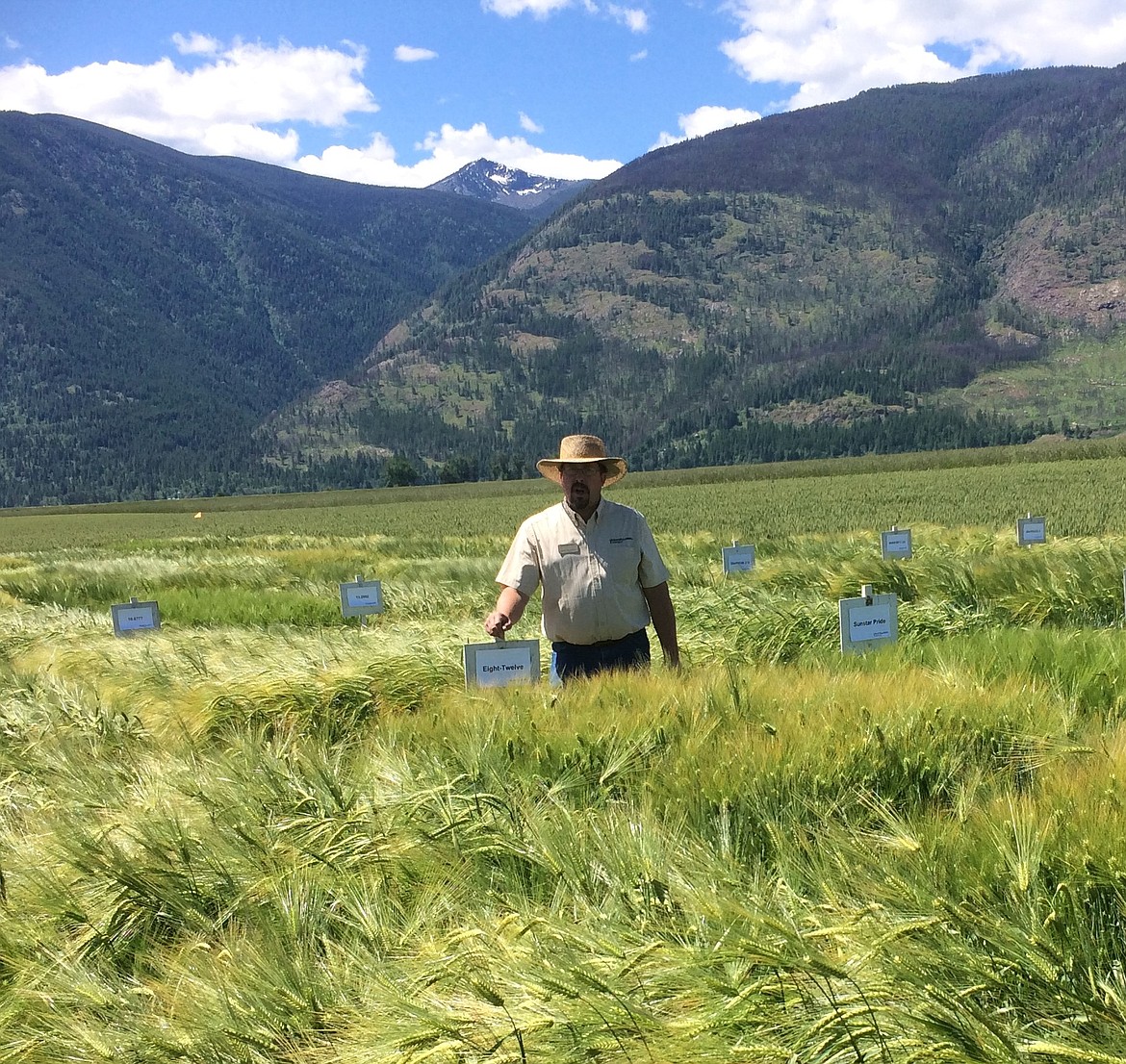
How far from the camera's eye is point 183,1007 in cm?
231

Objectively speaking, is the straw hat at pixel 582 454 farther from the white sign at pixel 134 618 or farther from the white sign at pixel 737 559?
the white sign at pixel 134 618

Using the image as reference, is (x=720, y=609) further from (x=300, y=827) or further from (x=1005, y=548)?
(x=1005, y=548)

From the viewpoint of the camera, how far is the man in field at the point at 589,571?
5.53m

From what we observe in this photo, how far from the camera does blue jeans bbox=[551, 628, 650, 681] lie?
18.9 ft

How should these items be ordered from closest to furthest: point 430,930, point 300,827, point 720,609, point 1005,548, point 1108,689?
point 430,930
point 300,827
point 1108,689
point 720,609
point 1005,548

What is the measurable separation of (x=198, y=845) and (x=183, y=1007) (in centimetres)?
86

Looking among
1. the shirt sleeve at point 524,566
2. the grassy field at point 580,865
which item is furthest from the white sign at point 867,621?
the shirt sleeve at point 524,566

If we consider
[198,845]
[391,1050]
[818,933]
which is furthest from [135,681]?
[818,933]

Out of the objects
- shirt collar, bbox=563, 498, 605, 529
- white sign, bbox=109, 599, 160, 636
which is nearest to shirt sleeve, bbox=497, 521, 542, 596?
shirt collar, bbox=563, 498, 605, 529

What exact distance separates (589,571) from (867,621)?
6.22ft

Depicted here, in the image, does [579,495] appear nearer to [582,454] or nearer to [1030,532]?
[582,454]

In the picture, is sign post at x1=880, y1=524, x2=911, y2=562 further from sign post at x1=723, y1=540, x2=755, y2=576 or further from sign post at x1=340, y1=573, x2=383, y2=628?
sign post at x1=340, y1=573, x2=383, y2=628

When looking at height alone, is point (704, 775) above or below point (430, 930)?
above

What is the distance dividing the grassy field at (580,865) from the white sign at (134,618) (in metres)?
4.00
